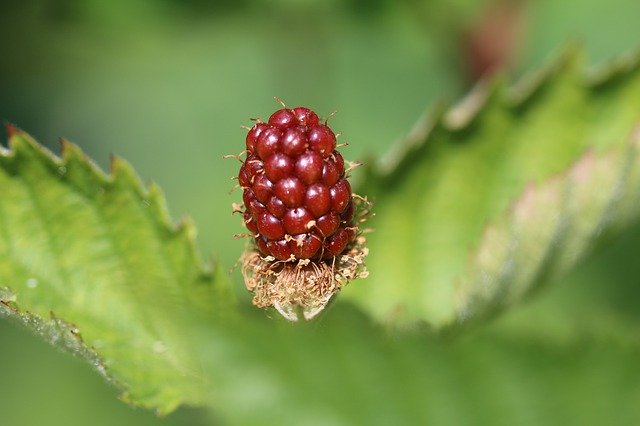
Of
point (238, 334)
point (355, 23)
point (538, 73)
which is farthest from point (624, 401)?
point (355, 23)

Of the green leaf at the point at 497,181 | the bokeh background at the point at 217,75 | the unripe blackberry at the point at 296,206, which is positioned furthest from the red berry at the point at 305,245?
the bokeh background at the point at 217,75

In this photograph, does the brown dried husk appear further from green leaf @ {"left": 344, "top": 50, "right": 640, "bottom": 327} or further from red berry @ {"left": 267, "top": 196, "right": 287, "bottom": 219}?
green leaf @ {"left": 344, "top": 50, "right": 640, "bottom": 327}

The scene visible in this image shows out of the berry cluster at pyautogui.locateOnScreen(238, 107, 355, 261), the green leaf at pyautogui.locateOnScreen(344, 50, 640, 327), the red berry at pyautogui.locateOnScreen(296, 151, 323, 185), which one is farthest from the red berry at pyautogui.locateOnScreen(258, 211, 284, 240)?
the green leaf at pyautogui.locateOnScreen(344, 50, 640, 327)

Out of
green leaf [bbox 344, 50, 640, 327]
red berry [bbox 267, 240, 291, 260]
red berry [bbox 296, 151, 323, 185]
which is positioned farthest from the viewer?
green leaf [bbox 344, 50, 640, 327]

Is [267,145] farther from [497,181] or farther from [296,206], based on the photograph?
[497,181]

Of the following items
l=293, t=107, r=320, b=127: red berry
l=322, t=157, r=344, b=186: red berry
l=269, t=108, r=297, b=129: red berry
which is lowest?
l=322, t=157, r=344, b=186: red berry

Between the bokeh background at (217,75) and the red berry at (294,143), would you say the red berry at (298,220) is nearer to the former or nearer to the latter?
the red berry at (294,143)

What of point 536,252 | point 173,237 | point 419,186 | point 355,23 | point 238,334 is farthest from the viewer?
point 355,23

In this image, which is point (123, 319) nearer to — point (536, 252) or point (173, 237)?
point (173, 237)
